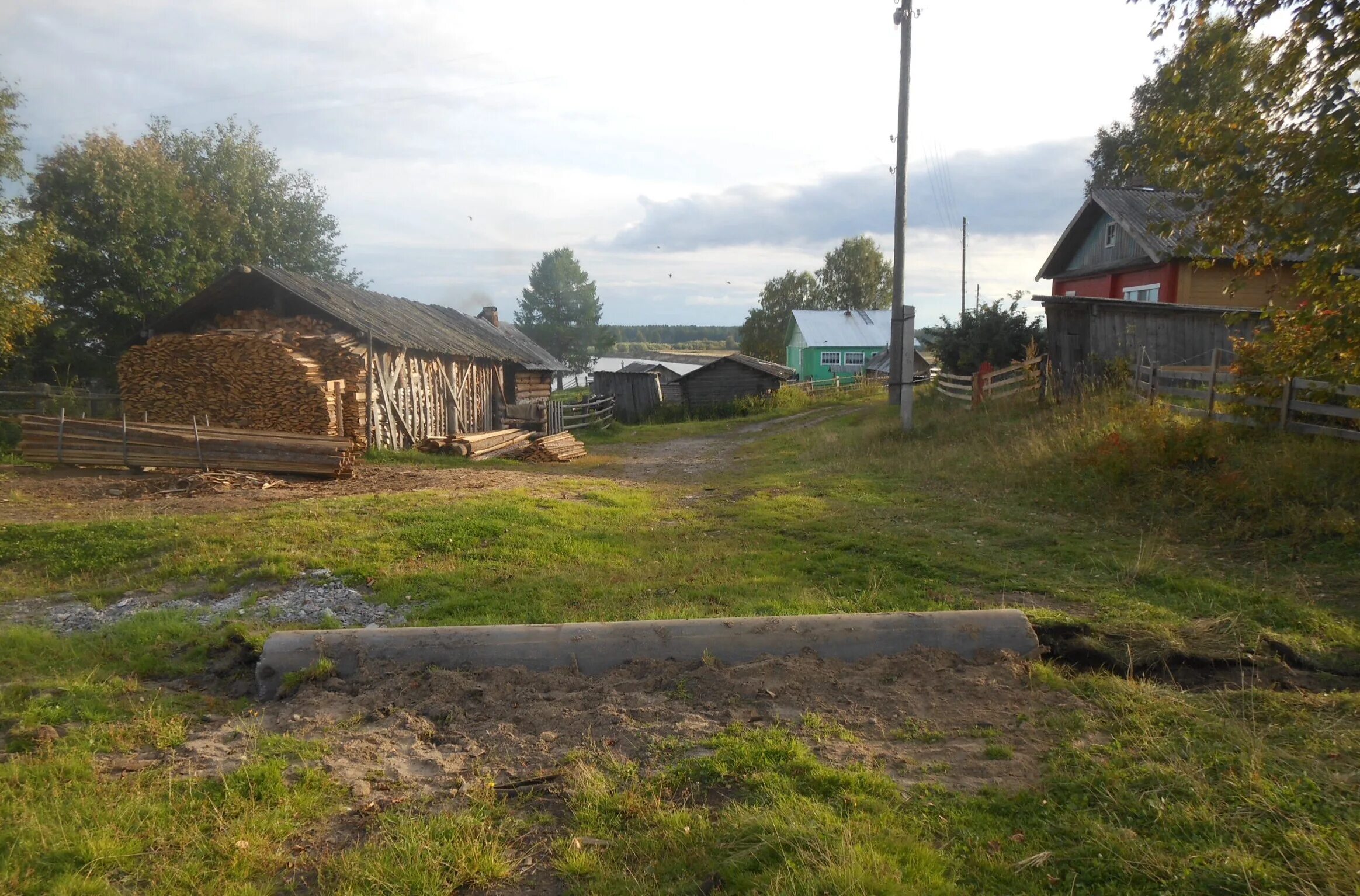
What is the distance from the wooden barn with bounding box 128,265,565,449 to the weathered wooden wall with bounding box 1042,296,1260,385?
1497 centimetres

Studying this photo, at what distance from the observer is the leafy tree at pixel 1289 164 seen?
21.4ft

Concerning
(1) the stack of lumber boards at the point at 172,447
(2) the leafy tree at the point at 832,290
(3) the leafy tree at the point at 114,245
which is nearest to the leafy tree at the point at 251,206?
(3) the leafy tree at the point at 114,245

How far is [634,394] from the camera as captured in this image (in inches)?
1581

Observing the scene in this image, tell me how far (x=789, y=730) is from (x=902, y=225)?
17858 millimetres

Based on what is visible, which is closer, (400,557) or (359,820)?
(359,820)

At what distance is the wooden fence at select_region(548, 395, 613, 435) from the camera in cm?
2784

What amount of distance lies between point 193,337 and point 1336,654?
61.0 feet

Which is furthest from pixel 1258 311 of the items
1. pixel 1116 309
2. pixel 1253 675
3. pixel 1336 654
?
pixel 1116 309

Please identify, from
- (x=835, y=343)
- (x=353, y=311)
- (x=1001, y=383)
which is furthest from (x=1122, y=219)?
(x=835, y=343)

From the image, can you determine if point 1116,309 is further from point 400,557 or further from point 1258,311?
point 400,557

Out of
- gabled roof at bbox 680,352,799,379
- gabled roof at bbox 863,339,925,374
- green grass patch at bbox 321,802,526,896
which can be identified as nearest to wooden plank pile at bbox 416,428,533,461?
green grass patch at bbox 321,802,526,896

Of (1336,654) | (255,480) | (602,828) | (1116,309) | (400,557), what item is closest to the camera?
(602,828)

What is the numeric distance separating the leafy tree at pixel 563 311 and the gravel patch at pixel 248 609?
6974 centimetres

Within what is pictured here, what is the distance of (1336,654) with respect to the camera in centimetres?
539
